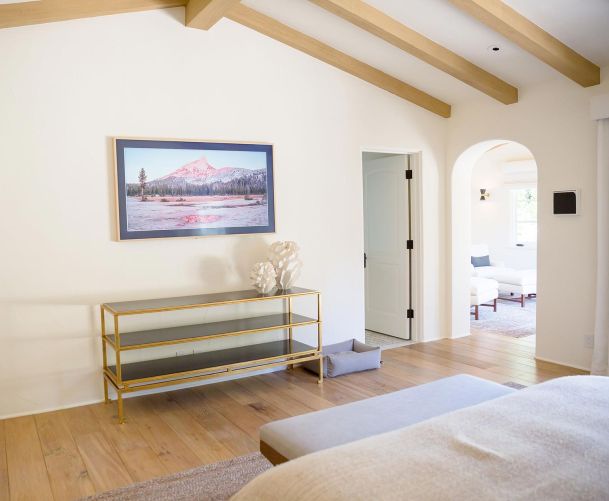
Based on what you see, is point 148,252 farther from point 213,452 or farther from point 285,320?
point 213,452

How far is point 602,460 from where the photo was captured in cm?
171

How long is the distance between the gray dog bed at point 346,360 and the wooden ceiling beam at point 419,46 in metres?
2.43

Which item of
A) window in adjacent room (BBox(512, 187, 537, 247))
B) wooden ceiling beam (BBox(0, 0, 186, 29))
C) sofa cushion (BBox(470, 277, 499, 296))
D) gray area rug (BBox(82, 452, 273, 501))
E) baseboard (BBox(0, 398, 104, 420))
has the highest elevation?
wooden ceiling beam (BBox(0, 0, 186, 29))

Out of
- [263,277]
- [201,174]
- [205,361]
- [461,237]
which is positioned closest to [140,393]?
[205,361]

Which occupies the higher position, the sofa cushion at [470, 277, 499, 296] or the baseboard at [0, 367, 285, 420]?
the sofa cushion at [470, 277, 499, 296]

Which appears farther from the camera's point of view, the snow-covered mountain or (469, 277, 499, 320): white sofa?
(469, 277, 499, 320): white sofa

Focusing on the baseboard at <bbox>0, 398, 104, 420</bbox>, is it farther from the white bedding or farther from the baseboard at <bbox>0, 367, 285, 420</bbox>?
the white bedding

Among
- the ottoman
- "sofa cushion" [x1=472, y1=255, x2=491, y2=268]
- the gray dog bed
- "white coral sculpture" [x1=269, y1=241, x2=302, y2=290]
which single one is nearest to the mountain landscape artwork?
"white coral sculpture" [x1=269, y1=241, x2=302, y2=290]

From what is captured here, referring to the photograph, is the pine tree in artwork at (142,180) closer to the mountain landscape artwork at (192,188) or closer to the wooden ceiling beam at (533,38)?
the mountain landscape artwork at (192,188)

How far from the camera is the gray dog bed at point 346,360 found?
444 cm

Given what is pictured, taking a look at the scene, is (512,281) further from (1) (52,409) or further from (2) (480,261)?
(1) (52,409)

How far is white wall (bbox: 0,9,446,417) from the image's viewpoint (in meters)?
3.65

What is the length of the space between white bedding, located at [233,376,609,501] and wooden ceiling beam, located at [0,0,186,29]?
10.6ft

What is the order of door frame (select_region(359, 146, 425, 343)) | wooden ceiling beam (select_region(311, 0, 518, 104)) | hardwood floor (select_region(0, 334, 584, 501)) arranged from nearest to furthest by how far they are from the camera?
hardwood floor (select_region(0, 334, 584, 501)), wooden ceiling beam (select_region(311, 0, 518, 104)), door frame (select_region(359, 146, 425, 343))
